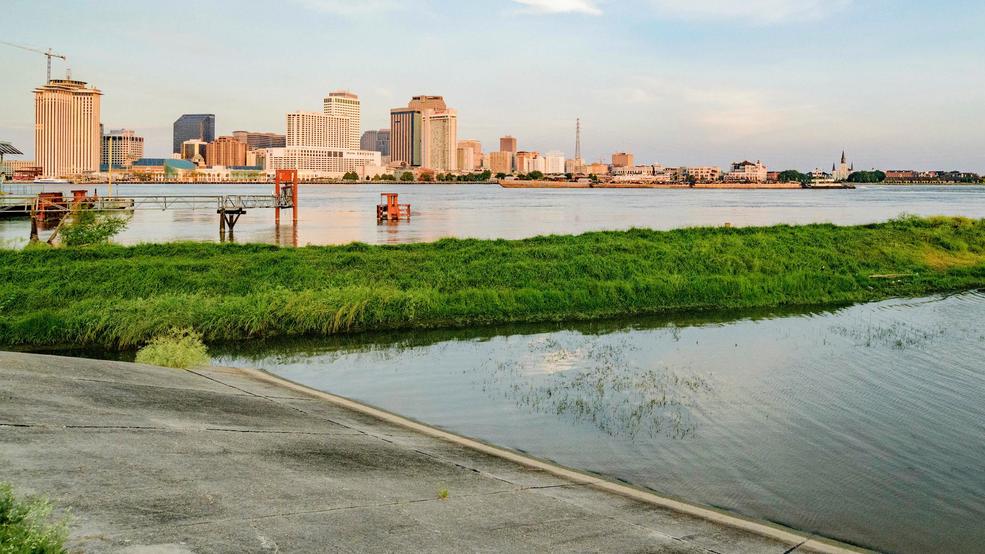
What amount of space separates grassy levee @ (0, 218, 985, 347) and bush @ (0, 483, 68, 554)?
1333cm

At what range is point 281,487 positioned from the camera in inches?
295

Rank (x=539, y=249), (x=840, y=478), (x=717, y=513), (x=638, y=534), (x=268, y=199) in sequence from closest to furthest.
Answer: (x=638, y=534), (x=717, y=513), (x=840, y=478), (x=539, y=249), (x=268, y=199)

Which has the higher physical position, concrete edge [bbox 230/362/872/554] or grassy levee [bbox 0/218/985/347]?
grassy levee [bbox 0/218/985/347]

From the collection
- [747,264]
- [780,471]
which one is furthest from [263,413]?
[747,264]

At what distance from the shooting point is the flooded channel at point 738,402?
9430 millimetres

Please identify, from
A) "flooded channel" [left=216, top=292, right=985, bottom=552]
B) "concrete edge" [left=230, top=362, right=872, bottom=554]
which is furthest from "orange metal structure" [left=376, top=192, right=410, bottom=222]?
"concrete edge" [left=230, top=362, right=872, bottom=554]

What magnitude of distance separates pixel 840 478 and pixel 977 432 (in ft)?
10.9

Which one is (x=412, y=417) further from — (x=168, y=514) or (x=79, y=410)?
(x=168, y=514)

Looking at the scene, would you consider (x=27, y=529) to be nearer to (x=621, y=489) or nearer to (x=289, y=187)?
(x=621, y=489)

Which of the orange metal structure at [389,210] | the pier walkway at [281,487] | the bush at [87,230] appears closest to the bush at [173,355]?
the pier walkway at [281,487]

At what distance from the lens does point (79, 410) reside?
9.15 meters

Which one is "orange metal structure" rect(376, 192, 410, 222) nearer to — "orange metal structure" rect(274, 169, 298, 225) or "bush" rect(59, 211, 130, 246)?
"orange metal structure" rect(274, 169, 298, 225)

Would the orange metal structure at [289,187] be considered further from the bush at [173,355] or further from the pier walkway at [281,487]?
the pier walkway at [281,487]

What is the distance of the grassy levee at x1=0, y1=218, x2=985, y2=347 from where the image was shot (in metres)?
19.2
